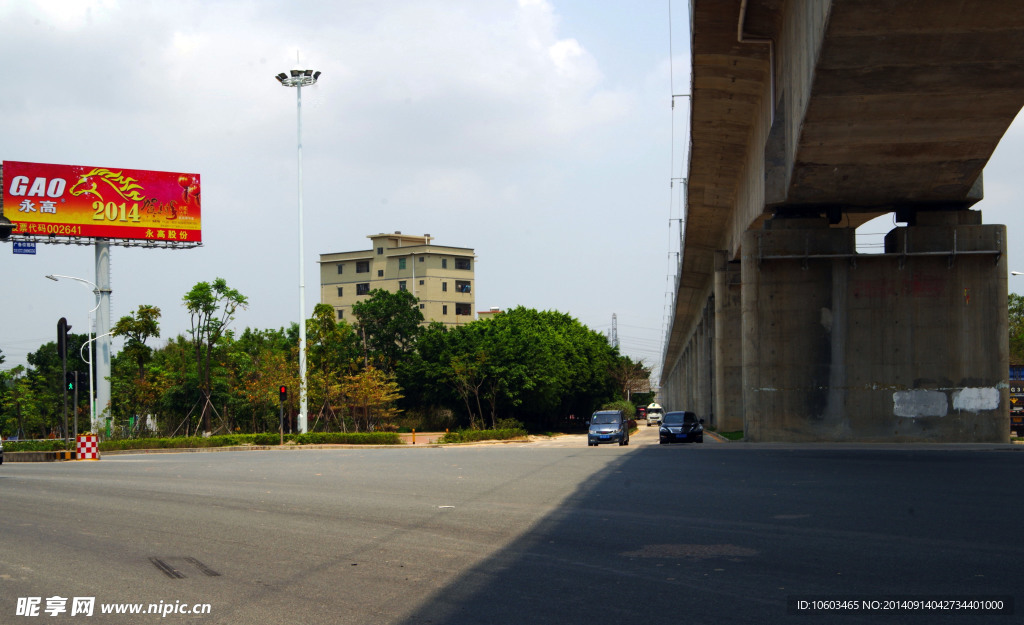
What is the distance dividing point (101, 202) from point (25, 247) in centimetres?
519

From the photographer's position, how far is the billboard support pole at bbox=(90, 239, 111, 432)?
5788cm

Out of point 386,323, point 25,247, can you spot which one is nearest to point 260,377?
point 25,247

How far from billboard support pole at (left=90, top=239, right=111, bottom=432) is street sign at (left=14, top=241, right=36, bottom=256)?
11.8ft

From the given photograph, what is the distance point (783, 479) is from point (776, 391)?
1450 centimetres

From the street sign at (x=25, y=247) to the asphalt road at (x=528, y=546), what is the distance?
Result: 45551 mm

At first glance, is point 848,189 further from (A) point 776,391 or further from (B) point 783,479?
(B) point 783,479

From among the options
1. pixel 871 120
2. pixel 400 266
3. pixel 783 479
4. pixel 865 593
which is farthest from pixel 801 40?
pixel 400 266

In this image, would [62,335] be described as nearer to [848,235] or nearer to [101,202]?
[101,202]

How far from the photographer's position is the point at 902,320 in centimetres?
3020

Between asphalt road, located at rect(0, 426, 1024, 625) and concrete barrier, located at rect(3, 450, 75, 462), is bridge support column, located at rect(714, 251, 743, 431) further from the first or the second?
concrete barrier, located at rect(3, 450, 75, 462)

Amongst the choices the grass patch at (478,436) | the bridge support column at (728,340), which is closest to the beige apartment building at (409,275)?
the grass patch at (478,436)

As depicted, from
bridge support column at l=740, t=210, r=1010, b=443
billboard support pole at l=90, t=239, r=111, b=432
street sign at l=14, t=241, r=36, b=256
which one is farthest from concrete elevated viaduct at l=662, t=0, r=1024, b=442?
street sign at l=14, t=241, r=36, b=256

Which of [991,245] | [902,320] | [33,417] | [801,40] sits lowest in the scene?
[33,417]

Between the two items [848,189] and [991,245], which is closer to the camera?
[848,189]
